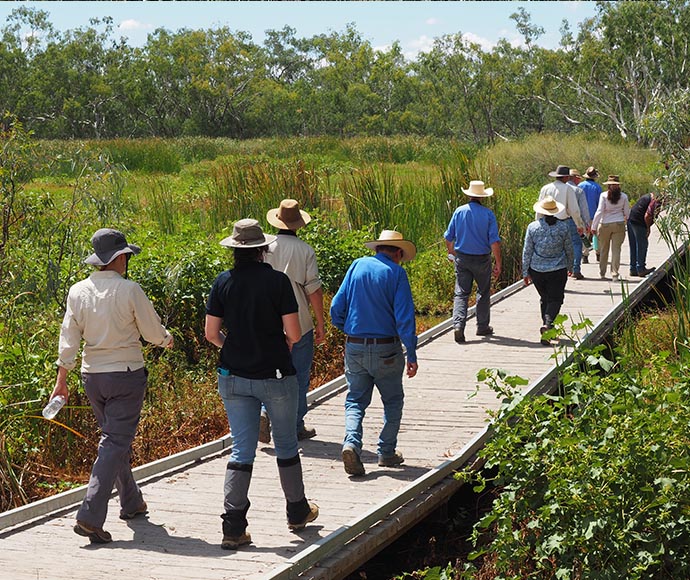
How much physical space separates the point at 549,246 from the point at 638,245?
5.38m

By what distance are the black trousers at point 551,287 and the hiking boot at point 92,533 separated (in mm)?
6628

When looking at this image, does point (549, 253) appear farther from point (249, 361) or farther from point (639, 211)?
point (249, 361)

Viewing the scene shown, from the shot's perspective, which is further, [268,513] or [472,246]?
[472,246]

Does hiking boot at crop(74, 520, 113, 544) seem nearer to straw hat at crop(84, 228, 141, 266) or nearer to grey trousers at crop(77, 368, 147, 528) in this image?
grey trousers at crop(77, 368, 147, 528)

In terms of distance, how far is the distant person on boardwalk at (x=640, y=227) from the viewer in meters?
15.8

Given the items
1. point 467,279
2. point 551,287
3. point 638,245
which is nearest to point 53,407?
point 467,279

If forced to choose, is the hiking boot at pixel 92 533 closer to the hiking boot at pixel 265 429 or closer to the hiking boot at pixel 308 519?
the hiking boot at pixel 308 519

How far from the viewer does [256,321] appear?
5980 mm

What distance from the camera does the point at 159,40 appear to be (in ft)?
281

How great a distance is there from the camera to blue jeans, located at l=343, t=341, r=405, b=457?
739 cm

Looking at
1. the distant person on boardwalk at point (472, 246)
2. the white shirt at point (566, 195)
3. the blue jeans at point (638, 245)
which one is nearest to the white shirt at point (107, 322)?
the distant person on boardwalk at point (472, 246)

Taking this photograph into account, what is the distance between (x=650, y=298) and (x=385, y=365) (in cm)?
1030

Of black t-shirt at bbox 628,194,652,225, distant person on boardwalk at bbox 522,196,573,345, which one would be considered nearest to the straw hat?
distant person on boardwalk at bbox 522,196,573,345

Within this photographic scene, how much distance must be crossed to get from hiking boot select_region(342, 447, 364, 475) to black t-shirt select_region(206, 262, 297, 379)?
148cm
